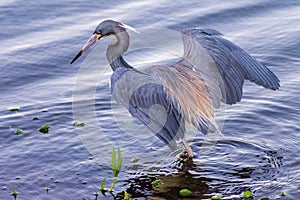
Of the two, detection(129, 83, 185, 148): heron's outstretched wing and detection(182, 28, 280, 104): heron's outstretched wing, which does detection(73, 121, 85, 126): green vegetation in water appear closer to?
detection(129, 83, 185, 148): heron's outstretched wing

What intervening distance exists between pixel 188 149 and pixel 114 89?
1.04 metres

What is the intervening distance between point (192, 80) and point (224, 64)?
1.27 ft

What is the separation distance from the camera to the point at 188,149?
7477 millimetres

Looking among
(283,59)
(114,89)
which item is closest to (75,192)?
(114,89)

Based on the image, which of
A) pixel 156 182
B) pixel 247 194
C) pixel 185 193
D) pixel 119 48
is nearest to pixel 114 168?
pixel 156 182

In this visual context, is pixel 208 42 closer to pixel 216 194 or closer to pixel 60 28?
pixel 216 194

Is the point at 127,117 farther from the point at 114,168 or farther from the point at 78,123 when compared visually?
the point at 114,168

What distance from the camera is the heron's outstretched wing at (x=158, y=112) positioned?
22.9 feet

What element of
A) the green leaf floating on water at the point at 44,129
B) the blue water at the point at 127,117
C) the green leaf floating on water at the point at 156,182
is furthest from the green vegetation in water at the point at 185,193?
the green leaf floating on water at the point at 44,129

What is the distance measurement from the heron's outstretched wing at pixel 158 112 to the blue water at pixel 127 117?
51cm

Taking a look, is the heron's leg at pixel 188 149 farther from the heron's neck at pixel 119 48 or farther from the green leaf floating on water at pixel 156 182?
the heron's neck at pixel 119 48

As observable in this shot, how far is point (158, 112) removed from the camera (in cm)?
705

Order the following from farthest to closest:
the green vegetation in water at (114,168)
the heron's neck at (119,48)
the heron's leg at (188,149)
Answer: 1. the heron's neck at (119,48)
2. the heron's leg at (188,149)
3. the green vegetation in water at (114,168)

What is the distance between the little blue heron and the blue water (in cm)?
53
